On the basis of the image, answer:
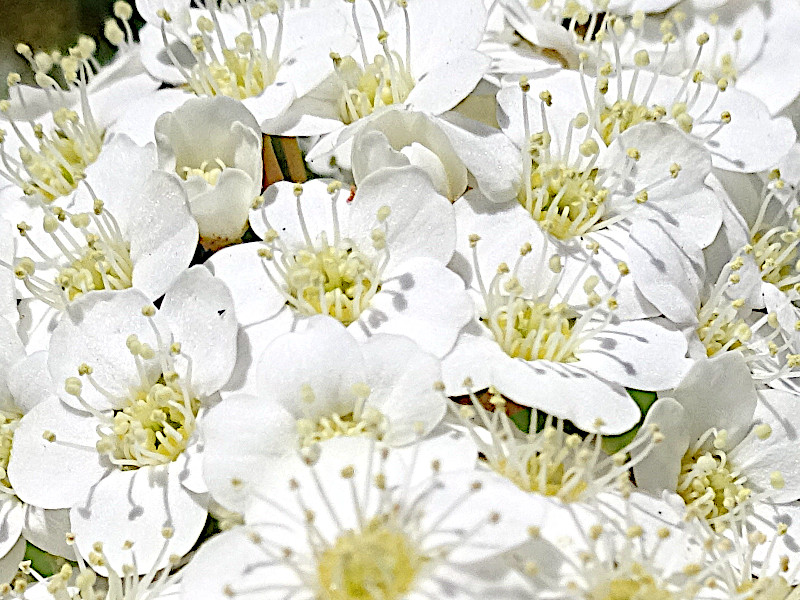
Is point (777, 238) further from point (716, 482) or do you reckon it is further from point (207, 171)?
point (207, 171)

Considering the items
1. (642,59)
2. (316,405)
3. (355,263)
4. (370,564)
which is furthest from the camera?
(642,59)

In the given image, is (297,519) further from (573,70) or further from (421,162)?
(573,70)

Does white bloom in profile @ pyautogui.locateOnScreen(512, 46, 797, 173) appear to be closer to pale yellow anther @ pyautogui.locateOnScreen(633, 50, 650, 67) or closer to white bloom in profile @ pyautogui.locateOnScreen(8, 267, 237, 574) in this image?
pale yellow anther @ pyautogui.locateOnScreen(633, 50, 650, 67)

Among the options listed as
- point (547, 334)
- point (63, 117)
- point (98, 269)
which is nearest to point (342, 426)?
point (547, 334)

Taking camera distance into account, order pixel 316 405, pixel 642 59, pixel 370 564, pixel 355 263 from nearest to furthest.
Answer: pixel 370 564 < pixel 316 405 < pixel 355 263 < pixel 642 59

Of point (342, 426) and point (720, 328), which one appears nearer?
point (342, 426)

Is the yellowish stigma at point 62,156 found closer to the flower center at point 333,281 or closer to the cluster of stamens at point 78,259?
the cluster of stamens at point 78,259
